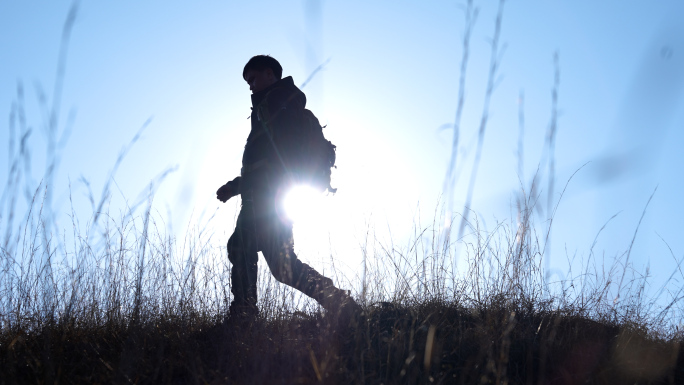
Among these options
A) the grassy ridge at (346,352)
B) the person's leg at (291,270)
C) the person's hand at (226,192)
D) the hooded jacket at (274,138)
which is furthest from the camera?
the person's hand at (226,192)

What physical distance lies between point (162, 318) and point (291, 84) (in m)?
1.46

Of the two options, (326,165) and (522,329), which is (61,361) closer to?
(326,165)

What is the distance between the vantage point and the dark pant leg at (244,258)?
8.87 feet

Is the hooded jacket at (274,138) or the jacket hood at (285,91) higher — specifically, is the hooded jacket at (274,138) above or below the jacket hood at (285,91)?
below

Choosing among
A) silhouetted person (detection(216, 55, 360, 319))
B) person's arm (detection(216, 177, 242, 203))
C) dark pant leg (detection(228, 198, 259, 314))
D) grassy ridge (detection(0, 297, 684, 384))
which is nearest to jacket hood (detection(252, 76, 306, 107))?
→ silhouetted person (detection(216, 55, 360, 319))

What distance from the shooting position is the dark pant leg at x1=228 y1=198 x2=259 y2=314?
271 centimetres

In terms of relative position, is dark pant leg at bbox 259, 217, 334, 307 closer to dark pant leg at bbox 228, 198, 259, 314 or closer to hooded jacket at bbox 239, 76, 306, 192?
dark pant leg at bbox 228, 198, 259, 314

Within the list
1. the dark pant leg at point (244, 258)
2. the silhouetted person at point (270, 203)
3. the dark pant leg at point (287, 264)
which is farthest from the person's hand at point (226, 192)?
the dark pant leg at point (287, 264)

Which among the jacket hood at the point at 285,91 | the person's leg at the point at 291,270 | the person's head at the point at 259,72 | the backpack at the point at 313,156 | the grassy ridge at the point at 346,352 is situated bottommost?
the grassy ridge at the point at 346,352

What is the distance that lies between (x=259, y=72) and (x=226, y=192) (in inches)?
29.7

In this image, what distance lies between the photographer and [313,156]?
A: 2883mm

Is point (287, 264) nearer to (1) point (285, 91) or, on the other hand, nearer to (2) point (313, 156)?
(2) point (313, 156)

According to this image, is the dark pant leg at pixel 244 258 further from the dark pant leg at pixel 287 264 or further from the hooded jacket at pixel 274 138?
the hooded jacket at pixel 274 138

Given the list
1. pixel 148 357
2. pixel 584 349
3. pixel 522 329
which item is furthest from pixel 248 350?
pixel 584 349
